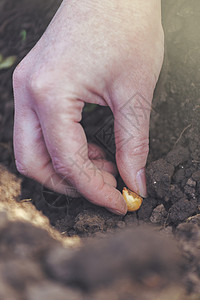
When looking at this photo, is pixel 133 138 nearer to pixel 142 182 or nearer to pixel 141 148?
pixel 141 148

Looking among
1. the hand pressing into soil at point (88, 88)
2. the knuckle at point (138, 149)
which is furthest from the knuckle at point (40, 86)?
the knuckle at point (138, 149)

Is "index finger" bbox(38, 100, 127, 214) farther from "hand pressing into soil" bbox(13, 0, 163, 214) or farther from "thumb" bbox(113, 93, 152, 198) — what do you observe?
"thumb" bbox(113, 93, 152, 198)

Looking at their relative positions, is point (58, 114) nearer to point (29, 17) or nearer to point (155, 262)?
point (155, 262)

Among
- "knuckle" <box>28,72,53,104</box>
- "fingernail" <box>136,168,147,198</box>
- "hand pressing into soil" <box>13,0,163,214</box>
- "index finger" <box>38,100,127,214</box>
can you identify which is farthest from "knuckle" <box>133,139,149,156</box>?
"knuckle" <box>28,72,53,104</box>

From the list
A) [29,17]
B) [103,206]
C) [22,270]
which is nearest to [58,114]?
[103,206]

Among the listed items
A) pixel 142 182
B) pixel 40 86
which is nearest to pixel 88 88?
pixel 40 86
